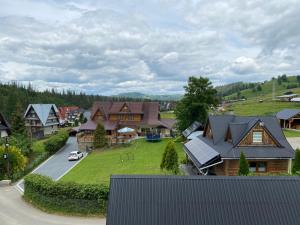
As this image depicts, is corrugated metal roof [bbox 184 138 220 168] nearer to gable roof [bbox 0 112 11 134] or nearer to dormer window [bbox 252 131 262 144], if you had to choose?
dormer window [bbox 252 131 262 144]

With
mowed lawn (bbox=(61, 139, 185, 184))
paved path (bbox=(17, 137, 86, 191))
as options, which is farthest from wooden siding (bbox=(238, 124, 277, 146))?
paved path (bbox=(17, 137, 86, 191))

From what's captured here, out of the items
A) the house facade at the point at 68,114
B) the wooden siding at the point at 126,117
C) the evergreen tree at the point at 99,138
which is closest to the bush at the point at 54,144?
the evergreen tree at the point at 99,138

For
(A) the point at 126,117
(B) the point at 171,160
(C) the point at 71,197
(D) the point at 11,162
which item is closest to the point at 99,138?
(A) the point at 126,117

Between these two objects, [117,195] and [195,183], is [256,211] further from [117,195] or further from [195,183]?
[117,195]

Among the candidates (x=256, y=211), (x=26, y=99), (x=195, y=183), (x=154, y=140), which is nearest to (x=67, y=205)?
(x=195, y=183)

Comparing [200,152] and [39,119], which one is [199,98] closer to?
[200,152]

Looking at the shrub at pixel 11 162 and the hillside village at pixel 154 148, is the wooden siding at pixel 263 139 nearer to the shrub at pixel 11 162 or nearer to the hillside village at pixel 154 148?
the hillside village at pixel 154 148
